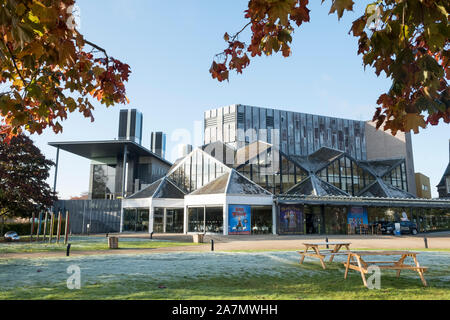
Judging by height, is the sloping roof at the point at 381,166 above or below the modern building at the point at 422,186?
above

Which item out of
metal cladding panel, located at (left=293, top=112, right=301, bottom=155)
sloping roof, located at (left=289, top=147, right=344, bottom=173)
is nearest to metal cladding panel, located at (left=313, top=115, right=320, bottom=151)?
metal cladding panel, located at (left=293, top=112, right=301, bottom=155)

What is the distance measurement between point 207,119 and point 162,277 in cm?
6014

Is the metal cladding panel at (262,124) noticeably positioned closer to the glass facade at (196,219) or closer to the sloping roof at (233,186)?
the sloping roof at (233,186)

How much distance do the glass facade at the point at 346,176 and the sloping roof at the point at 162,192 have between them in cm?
1645

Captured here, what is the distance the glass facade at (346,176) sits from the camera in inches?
1540

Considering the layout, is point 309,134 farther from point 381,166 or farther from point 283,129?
point 381,166

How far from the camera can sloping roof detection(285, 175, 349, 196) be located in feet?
114

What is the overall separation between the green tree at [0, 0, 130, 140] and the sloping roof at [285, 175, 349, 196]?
30954 mm

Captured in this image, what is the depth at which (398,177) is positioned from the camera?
4494cm

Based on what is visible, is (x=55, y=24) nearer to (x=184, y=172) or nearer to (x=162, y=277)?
(x=162, y=277)

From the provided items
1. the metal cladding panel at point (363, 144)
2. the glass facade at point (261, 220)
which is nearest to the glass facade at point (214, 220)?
the glass facade at point (261, 220)

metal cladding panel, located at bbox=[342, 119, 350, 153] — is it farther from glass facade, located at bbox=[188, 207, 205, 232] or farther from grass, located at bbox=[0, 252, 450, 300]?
Result: grass, located at bbox=[0, 252, 450, 300]

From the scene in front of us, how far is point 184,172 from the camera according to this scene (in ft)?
125
